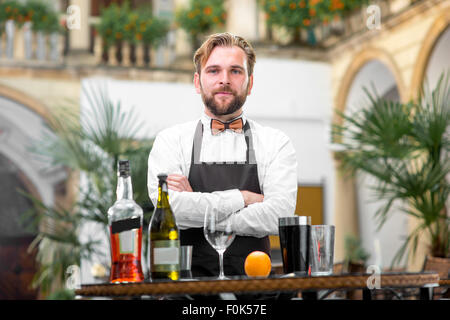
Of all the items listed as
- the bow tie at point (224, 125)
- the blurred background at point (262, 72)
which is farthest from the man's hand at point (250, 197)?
the blurred background at point (262, 72)

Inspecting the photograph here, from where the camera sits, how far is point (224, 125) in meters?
1.96

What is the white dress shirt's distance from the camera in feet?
5.87

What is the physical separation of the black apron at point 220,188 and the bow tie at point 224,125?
0.04 m

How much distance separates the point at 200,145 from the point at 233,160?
0.11m

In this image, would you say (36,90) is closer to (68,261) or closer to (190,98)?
(190,98)

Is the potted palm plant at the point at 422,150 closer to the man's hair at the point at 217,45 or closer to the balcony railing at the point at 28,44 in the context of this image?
the man's hair at the point at 217,45

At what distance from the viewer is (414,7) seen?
286 inches

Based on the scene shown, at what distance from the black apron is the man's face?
0.15 meters

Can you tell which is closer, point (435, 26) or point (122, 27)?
point (435, 26)

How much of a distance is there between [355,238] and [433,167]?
4330 millimetres

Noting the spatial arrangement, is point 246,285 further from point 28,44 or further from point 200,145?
point 28,44

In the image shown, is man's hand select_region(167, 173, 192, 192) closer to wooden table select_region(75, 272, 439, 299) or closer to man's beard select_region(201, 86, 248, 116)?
man's beard select_region(201, 86, 248, 116)
